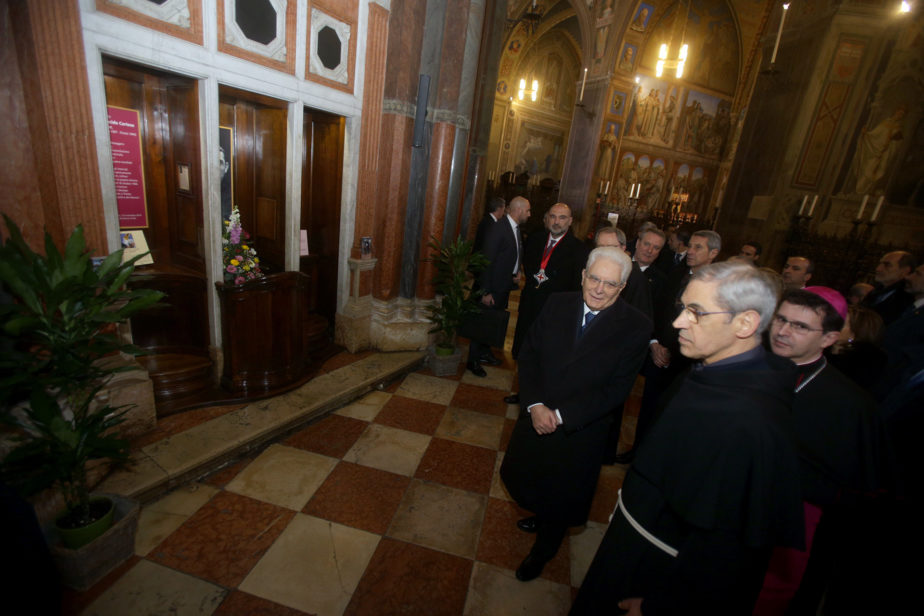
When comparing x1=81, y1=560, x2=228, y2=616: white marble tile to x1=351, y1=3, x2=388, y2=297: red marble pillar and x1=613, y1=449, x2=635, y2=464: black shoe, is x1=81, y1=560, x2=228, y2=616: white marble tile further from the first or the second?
x1=351, y1=3, x2=388, y2=297: red marble pillar

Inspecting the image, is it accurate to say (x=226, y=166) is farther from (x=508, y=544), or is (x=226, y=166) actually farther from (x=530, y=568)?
(x=530, y=568)

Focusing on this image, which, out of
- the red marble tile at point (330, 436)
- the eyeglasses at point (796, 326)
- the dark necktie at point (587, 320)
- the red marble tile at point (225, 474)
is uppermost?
the eyeglasses at point (796, 326)

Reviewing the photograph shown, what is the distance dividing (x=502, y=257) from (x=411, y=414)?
6.64 ft

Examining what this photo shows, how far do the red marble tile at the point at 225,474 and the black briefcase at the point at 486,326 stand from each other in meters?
2.61

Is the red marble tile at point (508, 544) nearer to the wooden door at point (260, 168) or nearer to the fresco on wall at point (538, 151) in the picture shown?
the wooden door at point (260, 168)

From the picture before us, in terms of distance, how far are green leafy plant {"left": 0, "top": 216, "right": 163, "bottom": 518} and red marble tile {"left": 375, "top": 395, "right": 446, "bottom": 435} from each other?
7.03 ft

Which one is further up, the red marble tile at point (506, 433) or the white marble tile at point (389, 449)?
the red marble tile at point (506, 433)

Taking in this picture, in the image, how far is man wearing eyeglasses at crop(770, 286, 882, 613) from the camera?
159cm

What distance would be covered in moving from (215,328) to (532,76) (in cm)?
2038

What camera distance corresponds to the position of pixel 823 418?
165cm

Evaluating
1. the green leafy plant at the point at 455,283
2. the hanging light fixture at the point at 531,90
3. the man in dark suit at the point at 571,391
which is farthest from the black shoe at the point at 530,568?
the hanging light fixture at the point at 531,90

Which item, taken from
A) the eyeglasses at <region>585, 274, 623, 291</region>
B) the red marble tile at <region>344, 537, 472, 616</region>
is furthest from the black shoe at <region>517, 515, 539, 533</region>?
the eyeglasses at <region>585, 274, 623, 291</region>

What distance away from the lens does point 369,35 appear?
13.7 feet

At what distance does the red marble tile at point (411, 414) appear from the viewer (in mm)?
3773
